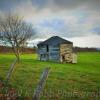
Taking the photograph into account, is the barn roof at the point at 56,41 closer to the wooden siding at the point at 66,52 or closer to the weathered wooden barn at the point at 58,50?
the weathered wooden barn at the point at 58,50

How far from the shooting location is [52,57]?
45.5 metres

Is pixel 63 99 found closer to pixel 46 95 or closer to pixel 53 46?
pixel 46 95

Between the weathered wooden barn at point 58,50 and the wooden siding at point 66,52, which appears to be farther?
Answer: the weathered wooden barn at point 58,50

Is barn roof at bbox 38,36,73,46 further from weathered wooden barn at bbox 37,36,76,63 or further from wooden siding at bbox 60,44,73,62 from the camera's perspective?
wooden siding at bbox 60,44,73,62

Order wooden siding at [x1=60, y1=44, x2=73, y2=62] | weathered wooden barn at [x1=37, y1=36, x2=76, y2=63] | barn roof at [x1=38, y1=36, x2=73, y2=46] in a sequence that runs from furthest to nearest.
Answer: barn roof at [x1=38, y1=36, x2=73, y2=46], weathered wooden barn at [x1=37, y1=36, x2=76, y2=63], wooden siding at [x1=60, y1=44, x2=73, y2=62]

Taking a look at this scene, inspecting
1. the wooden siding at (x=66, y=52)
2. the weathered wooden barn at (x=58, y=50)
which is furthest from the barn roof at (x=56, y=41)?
the wooden siding at (x=66, y=52)

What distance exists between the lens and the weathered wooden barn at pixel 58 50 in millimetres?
44112

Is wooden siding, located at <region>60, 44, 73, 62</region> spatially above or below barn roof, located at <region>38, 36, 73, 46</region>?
below

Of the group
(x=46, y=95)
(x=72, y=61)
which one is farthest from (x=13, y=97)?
(x=72, y=61)

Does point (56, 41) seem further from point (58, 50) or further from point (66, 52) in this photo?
point (66, 52)

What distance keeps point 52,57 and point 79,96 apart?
111 feet

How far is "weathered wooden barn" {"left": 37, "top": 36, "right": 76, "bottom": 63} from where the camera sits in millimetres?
44112

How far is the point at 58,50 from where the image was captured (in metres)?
44.6

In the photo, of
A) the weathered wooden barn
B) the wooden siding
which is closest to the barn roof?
the weathered wooden barn
